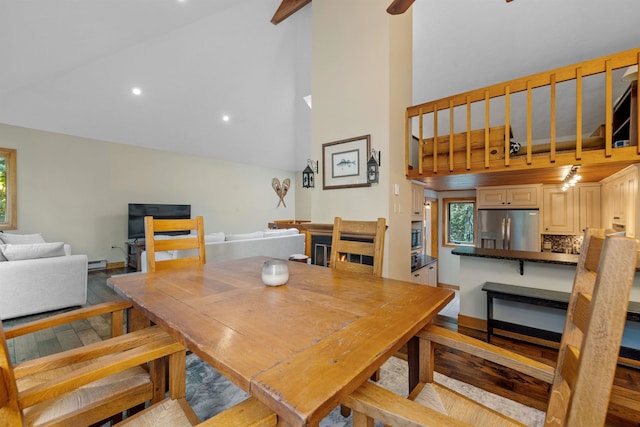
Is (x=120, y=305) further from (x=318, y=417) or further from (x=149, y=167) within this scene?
(x=149, y=167)

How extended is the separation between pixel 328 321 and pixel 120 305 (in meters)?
1.15

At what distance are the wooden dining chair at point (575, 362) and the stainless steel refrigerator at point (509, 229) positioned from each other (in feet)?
13.7

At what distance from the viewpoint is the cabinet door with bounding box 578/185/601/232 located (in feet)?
13.6

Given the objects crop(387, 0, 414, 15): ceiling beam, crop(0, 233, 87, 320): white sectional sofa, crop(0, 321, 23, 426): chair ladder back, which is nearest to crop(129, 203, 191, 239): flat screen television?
crop(0, 233, 87, 320): white sectional sofa

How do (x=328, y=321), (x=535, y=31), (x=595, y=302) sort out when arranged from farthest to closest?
1. (x=535, y=31)
2. (x=328, y=321)
3. (x=595, y=302)

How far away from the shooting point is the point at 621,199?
10.0ft

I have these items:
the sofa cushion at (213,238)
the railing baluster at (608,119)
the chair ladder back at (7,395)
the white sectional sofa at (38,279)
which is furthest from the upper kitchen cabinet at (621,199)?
the white sectional sofa at (38,279)

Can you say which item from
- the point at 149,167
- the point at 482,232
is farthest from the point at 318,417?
the point at 149,167

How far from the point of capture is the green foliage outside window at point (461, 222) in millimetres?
5660

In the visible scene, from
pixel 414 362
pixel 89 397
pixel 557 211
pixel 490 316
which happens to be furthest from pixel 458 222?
pixel 89 397

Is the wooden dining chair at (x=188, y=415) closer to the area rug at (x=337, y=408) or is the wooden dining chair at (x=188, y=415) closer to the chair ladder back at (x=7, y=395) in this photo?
the chair ladder back at (x=7, y=395)

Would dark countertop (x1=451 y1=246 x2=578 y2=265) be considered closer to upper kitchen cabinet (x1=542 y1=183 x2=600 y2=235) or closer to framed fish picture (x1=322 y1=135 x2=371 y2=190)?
framed fish picture (x1=322 y1=135 x2=371 y2=190)

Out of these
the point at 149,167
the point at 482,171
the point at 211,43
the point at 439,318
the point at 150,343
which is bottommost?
the point at 439,318

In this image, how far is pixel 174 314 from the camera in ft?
3.50
